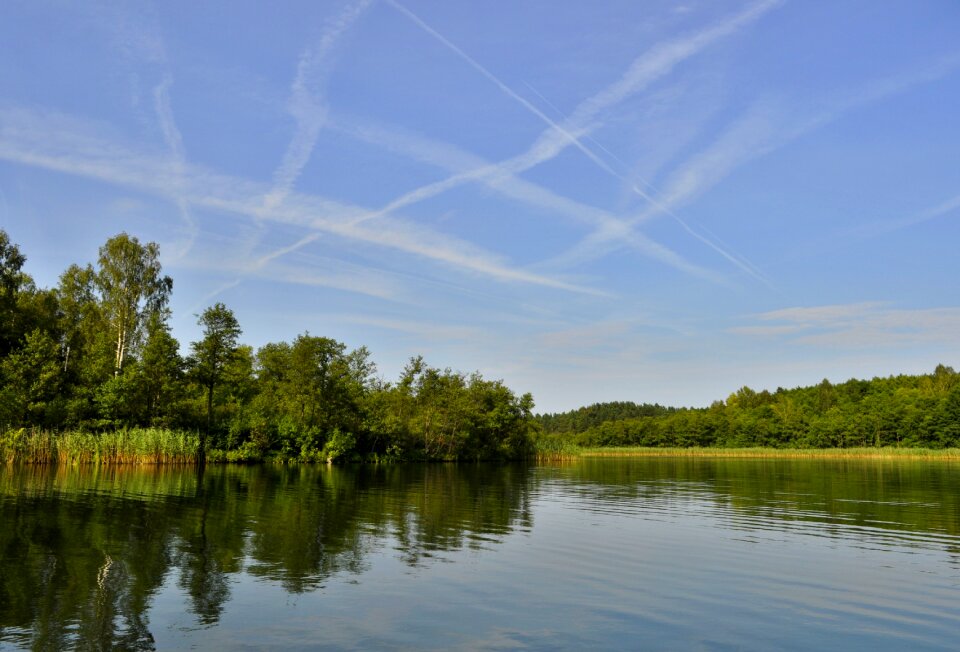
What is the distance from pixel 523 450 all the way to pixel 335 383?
40.6 m

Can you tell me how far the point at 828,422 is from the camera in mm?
147375

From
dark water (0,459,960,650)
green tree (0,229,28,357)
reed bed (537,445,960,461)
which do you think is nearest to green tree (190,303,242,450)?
green tree (0,229,28,357)

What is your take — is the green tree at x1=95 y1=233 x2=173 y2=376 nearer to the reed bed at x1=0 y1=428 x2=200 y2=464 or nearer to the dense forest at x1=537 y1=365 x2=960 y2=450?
the reed bed at x1=0 y1=428 x2=200 y2=464

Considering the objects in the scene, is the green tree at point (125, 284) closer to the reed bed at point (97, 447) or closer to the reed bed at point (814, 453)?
the reed bed at point (97, 447)

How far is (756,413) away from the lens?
179 metres

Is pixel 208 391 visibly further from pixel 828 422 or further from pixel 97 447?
pixel 828 422

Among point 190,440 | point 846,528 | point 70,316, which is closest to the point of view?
point 846,528

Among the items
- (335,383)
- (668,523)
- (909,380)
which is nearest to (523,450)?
(335,383)

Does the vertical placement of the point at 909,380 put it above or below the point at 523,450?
above

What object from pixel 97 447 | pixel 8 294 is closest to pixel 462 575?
pixel 97 447

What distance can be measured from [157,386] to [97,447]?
13.0 m

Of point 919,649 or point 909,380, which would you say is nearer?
→ point 919,649

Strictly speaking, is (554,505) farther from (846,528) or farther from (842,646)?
(842,646)

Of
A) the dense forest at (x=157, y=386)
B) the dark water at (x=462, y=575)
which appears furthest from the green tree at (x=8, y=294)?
the dark water at (x=462, y=575)
